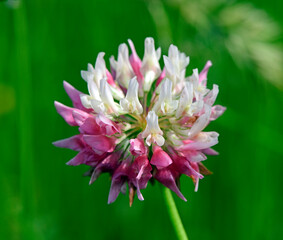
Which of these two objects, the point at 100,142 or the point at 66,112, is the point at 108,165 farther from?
the point at 66,112

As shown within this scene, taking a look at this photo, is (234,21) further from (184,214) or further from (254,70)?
(184,214)

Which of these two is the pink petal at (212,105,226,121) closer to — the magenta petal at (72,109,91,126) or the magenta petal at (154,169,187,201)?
the magenta petal at (154,169,187,201)

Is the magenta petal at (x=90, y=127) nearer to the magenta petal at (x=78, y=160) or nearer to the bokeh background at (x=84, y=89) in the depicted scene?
the magenta petal at (x=78, y=160)

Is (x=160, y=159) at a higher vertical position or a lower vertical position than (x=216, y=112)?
lower

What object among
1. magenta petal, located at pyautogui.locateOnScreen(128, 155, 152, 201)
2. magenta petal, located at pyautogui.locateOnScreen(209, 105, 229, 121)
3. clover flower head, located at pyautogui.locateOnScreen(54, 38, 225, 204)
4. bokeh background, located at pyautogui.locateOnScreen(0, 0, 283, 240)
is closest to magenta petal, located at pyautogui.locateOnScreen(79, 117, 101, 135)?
clover flower head, located at pyautogui.locateOnScreen(54, 38, 225, 204)

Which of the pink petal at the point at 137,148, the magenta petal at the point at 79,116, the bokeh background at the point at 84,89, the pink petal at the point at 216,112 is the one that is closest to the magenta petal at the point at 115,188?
the pink petal at the point at 137,148

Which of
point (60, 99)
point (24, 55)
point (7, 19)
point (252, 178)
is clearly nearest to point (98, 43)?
point (60, 99)

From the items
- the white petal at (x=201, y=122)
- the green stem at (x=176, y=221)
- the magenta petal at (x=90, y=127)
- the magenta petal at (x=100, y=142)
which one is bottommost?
the green stem at (x=176, y=221)

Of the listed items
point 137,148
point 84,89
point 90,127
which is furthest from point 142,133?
point 84,89

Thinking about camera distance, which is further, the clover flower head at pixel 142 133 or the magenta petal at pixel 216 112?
the magenta petal at pixel 216 112
